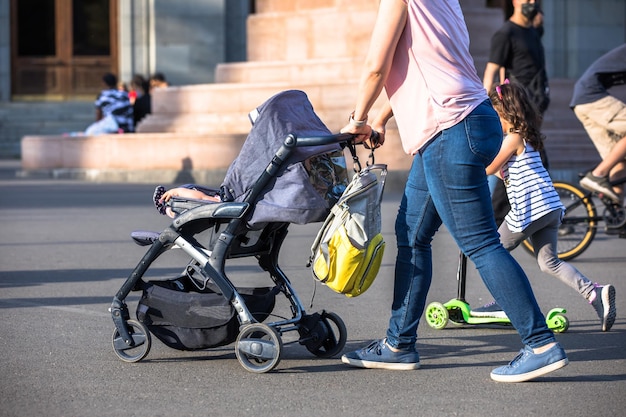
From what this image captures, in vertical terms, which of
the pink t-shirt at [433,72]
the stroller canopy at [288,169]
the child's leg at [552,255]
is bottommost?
the child's leg at [552,255]

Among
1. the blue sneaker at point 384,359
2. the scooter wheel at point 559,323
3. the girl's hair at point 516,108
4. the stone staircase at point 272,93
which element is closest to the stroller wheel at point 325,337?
Result: the blue sneaker at point 384,359

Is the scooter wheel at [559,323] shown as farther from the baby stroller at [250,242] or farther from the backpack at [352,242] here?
the backpack at [352,242]

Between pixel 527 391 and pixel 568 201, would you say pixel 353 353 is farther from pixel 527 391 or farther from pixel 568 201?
pixel 568 201

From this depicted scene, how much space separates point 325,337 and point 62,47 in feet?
90.7

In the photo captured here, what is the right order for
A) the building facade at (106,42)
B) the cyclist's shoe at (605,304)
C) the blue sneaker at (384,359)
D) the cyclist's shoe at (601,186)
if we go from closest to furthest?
the blue sneaker at (384,359), the cyclist's shoe at (605,304), the cyclist's shoe at (601,186), the building facade at (106,42)

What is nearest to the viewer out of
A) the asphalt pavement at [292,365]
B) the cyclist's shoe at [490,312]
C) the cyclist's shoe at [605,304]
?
the asphalt pavement at [292,365]

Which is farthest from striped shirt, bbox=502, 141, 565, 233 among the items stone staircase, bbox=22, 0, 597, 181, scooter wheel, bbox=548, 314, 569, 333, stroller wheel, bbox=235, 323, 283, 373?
stone staircase, bbox=22, 0, 597, 181

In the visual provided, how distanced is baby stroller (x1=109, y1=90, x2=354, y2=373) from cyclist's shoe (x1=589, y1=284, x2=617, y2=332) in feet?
4.87

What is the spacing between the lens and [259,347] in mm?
5242

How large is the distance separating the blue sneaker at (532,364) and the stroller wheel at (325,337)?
81cm

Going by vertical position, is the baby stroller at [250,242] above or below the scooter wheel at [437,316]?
above

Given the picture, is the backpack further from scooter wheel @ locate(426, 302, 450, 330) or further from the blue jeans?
scooter wheel @ locate(426, 302, 450, 330)

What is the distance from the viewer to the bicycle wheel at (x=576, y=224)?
30.3 ft

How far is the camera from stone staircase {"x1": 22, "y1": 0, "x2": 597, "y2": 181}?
1717 centimetres
